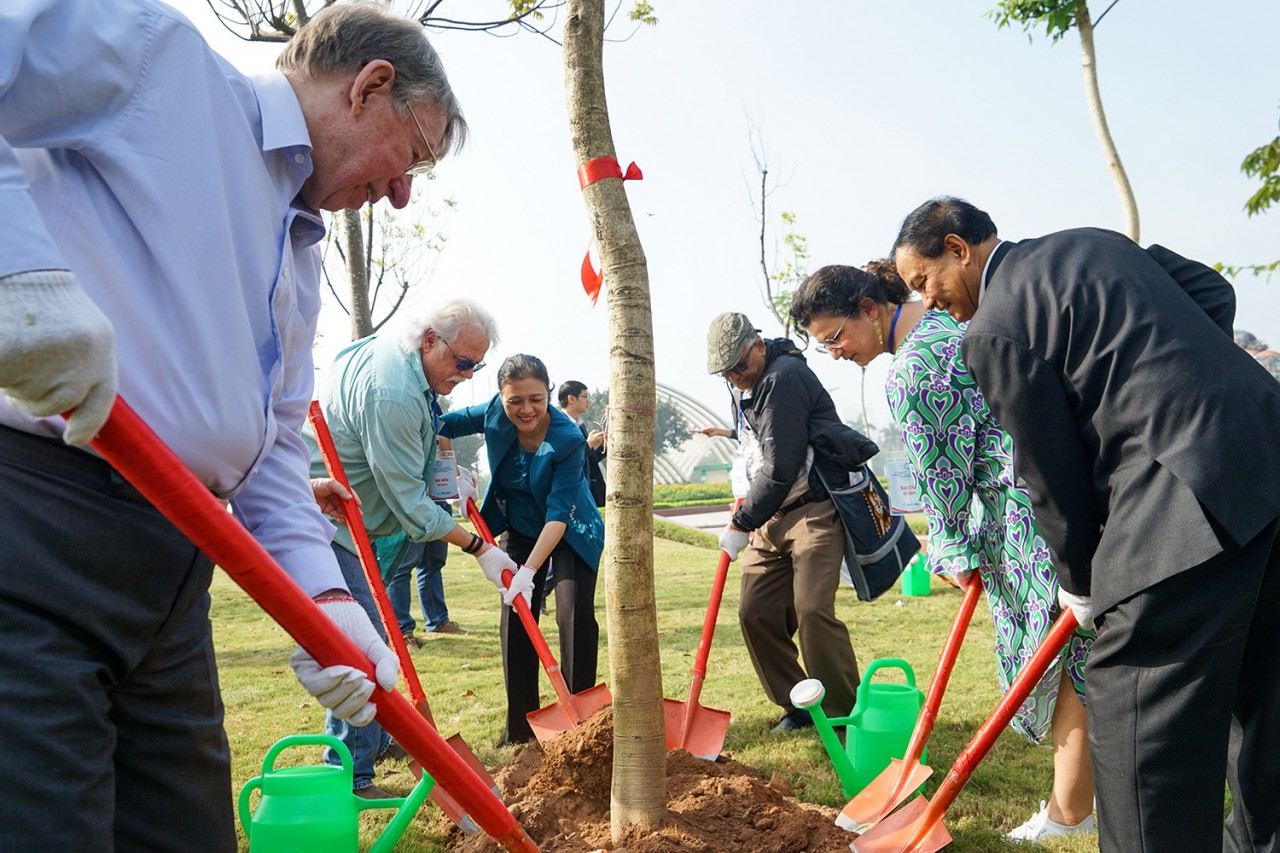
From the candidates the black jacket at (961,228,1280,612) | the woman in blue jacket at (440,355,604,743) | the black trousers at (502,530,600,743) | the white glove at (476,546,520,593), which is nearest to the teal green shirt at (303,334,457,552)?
the white glove at (476,546,520,593)

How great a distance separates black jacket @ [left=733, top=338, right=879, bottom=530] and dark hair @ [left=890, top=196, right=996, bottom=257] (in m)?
1.81

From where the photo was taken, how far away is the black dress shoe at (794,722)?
16.5ft

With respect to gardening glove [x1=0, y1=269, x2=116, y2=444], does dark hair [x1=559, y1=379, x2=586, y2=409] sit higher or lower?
lower

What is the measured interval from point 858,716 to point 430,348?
237 cm

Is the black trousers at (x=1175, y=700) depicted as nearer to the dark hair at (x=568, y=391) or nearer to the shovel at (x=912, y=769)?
the shovel at (x=912, y=769)

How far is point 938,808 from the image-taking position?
318 centimetres

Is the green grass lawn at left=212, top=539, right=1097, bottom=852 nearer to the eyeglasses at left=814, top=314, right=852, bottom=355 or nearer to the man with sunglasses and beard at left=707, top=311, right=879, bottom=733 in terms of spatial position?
the man with sunglasses and beard at left=707, top=311, right=879, bottom=733

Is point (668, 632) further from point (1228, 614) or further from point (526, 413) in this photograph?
point (1228, 614)

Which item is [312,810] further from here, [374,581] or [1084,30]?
[1084,30]

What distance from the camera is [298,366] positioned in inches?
75.9

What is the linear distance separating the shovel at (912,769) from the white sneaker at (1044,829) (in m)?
0.37

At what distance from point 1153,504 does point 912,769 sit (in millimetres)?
1803

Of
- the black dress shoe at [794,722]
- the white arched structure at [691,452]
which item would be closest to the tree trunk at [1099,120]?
the black dress shoe at [794,722]

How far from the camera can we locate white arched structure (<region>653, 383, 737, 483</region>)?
70.1 m
